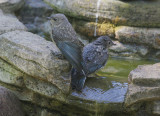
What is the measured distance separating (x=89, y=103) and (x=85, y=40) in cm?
322

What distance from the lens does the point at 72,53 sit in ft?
14.8

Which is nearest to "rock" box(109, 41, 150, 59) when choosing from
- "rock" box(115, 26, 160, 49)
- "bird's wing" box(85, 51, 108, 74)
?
"rock" box(115, 26, 160, 49)

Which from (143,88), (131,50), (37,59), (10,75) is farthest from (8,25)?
(131,50)

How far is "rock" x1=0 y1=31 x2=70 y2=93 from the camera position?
4484mm

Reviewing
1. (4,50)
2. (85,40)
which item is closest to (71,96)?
(4,50)

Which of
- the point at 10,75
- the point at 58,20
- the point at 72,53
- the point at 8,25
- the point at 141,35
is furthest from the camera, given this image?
the point at 141,35

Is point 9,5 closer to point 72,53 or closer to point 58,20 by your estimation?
point 58,20

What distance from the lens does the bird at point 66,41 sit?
14.7 feet

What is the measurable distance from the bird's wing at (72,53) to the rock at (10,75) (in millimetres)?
814

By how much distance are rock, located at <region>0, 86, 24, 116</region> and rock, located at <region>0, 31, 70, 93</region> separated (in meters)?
0.43

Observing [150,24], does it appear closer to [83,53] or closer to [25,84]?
[83,53]

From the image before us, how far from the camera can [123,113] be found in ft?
14.9

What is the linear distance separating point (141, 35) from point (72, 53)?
295cm

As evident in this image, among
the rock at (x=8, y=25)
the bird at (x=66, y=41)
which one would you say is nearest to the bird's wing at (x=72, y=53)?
the bird at (x=66, y=41)
